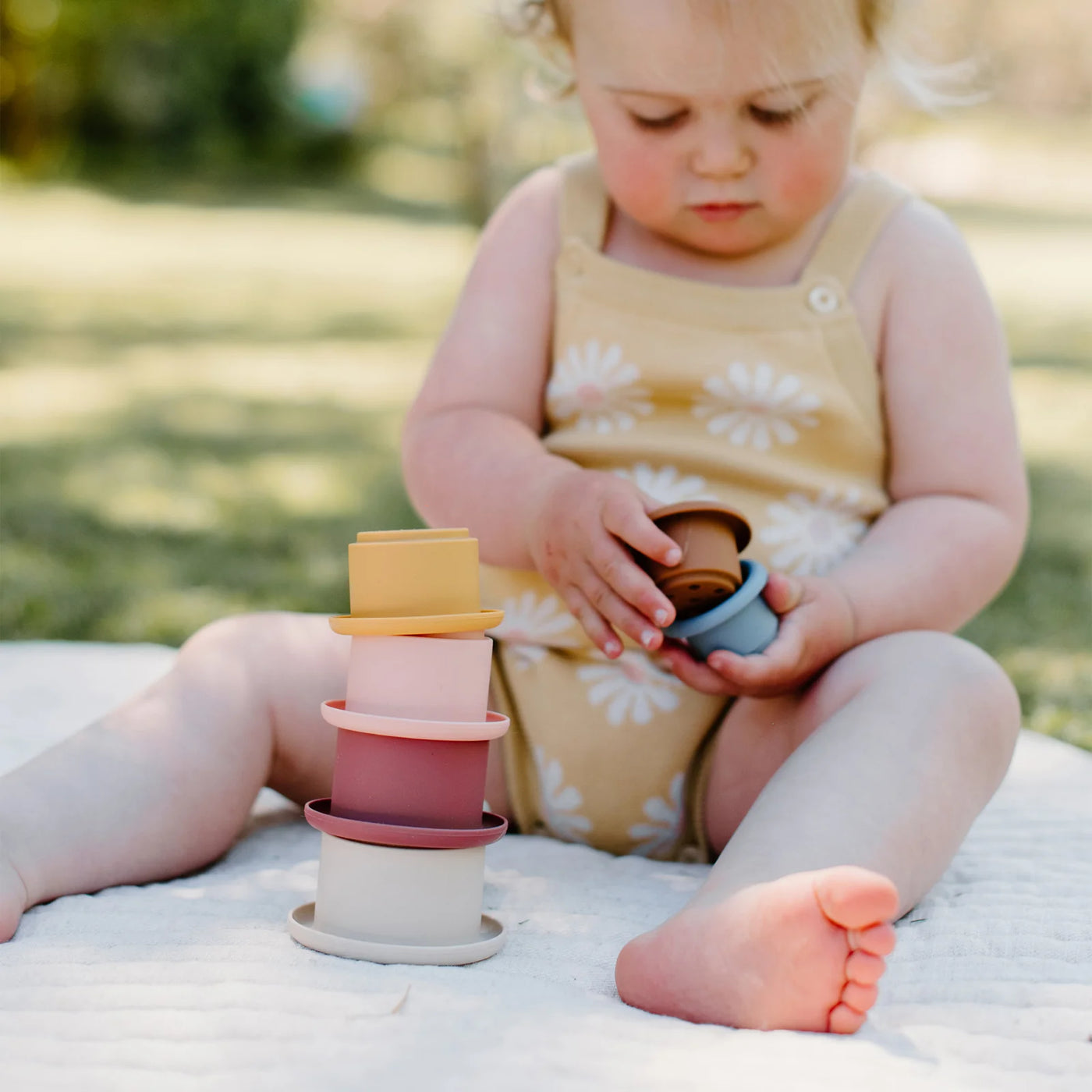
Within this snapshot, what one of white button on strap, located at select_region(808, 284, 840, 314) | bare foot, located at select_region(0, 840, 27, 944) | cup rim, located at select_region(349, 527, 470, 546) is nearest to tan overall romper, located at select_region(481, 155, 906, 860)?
white button on strap, located at select_region(808, 284, 840, 314)

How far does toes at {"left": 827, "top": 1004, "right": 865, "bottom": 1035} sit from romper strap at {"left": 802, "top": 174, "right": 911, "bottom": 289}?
0.90 m

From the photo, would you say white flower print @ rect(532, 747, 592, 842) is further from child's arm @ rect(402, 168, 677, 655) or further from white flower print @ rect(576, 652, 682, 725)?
child's arm @ rect(402, 168, 677, 655)

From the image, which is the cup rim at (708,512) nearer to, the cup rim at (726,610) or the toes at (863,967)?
the cup rim at (726,610)

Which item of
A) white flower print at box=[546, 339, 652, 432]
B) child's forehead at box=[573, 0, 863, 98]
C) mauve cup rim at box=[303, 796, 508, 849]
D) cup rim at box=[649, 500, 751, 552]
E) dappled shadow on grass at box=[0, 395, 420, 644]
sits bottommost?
dappled shadow on grass at box=[0, 395, 420, 644]

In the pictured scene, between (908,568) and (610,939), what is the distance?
529 millimetres

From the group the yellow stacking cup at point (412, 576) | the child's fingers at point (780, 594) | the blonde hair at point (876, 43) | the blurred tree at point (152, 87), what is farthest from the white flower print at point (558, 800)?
the blurred tree at point (152, 87)

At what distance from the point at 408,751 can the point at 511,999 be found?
21 cm

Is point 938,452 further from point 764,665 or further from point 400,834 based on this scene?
point 400,834

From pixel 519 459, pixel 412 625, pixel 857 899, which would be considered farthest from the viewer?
pixel 519 459

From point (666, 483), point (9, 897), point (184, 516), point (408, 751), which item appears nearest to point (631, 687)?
point (666, 483)

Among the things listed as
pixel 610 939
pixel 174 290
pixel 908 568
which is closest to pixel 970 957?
pixel 610 939

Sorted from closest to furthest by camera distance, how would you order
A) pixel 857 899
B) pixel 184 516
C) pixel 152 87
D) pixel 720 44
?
pixel 857 899
pixel 720 44
pixel 184 516
pixel 152 87

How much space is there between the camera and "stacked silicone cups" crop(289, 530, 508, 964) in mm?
1235

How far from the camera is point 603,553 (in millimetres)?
1396
